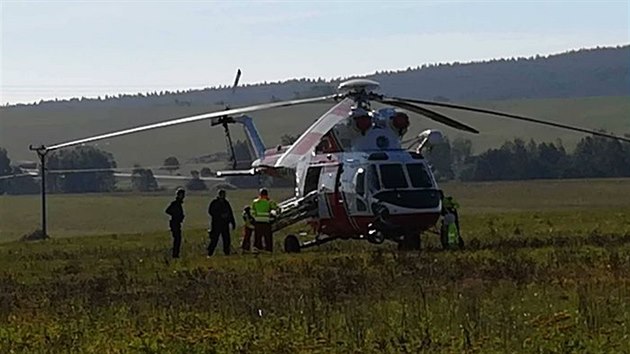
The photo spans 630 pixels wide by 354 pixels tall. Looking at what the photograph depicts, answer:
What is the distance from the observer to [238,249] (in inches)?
1302

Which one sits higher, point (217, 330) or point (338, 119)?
point (338, 119)

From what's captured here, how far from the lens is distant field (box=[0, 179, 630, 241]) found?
68750 mm

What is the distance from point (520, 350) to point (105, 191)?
87.5 meters

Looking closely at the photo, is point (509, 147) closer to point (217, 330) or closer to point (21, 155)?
point (21, 155)

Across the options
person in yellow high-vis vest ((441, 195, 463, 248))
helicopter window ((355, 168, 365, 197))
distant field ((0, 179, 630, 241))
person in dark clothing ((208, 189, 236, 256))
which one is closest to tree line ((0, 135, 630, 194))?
distant field ((0, 179, 630, 241))

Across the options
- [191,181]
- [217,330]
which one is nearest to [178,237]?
[217,330]

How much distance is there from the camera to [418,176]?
27500mm

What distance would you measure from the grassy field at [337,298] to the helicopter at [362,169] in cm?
85

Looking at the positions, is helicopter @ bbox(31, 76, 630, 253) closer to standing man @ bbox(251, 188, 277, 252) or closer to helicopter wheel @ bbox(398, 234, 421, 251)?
helicopter wheel @ bbox(398, 234, 421, 251)

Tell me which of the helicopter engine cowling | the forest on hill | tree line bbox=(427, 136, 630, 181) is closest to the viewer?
the helicopter engine cowling

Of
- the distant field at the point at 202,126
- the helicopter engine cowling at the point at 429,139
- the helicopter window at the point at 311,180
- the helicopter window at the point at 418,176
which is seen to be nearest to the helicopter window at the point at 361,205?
the helicopter window at the point at 418,176

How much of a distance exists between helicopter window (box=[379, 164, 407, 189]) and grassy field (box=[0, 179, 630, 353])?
1531 millimetres

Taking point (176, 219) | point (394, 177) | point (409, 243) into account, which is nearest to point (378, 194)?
point (394, 177)

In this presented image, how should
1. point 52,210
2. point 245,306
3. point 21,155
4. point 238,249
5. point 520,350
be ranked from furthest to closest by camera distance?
1. point 21,155
2. point 52,210
3. point 238,249
4. point 245,306
5. point 520,350
